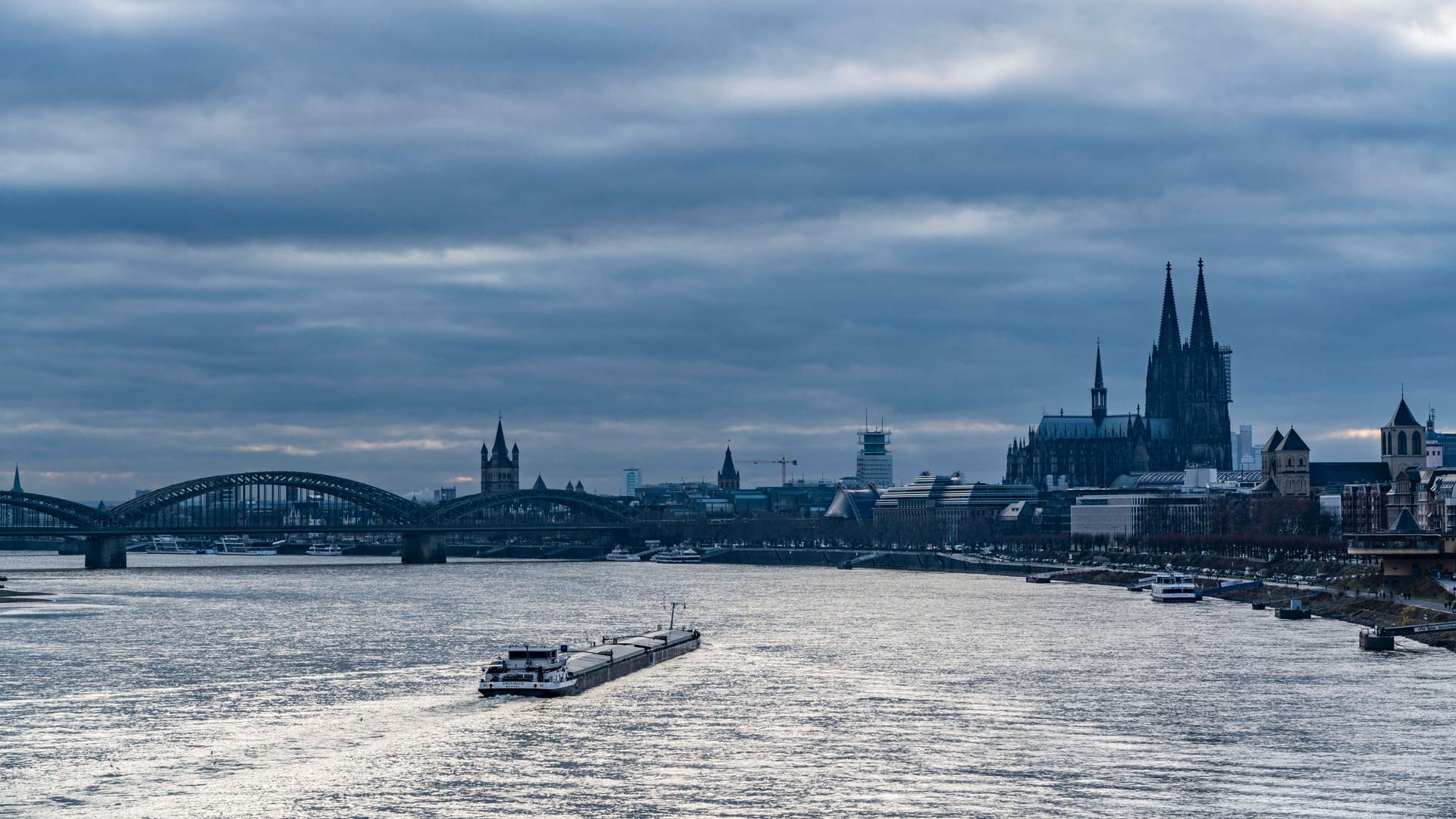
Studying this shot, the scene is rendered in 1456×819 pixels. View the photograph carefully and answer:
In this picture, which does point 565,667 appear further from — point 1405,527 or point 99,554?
point 99,554

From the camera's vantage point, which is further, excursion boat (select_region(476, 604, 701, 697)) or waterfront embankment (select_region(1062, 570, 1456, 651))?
waterfront embankment (select_region(1062, 570, 1456, 651))

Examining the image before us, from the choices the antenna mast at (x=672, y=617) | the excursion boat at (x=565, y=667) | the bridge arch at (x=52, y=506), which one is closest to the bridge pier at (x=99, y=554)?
the bridge arch at (x=52, y=506)

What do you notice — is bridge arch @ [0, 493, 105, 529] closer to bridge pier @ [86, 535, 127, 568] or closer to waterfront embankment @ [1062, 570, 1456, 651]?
bridge pier @ [86, 535, 127, 568]

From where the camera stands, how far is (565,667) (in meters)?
66.5

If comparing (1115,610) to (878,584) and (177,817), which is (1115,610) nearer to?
(878,584)

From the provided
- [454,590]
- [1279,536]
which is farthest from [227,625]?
[1279,536]

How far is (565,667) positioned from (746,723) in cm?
1190

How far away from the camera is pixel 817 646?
3295 inches

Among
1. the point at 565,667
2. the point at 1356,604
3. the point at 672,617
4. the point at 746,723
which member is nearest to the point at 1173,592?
the point at 1356,604

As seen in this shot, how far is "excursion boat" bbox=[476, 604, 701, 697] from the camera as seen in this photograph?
2505 inches

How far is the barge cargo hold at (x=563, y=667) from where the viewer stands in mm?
63625

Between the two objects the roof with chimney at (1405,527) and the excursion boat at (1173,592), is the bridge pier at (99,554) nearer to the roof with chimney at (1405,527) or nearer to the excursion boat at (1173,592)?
the excursion boat at (1173,592)

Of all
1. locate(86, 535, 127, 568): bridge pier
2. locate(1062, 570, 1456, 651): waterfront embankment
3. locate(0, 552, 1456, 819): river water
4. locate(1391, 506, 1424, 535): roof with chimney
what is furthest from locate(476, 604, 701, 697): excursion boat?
locate(86, 535, 127, 568): bridge pier

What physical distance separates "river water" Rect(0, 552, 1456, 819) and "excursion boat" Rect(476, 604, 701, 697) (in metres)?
1.02
